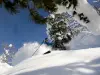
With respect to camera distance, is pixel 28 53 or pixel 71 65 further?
pixel 28 53

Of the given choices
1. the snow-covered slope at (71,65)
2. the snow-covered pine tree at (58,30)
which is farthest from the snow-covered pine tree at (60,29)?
the snow-covered slope at (71,65)

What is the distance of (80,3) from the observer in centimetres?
759

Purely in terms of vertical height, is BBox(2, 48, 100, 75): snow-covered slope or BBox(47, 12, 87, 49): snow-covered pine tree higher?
BBox(47, 12, 87, 49): snow-covered pine tree

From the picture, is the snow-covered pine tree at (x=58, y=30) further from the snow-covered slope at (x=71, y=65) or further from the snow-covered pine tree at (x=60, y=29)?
the snow-covered slope at (x=71, y=65)

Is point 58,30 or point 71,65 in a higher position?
point 58,30

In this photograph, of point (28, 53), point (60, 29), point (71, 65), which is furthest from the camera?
point (28, 53)

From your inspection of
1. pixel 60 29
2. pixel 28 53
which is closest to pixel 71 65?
pixel 60 29

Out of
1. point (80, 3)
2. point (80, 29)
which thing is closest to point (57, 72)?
point (80, 3)

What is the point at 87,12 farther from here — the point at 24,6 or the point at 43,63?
the point at 24,6

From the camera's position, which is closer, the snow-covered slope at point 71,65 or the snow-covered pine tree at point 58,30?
the snow-covered slope at point 71,65

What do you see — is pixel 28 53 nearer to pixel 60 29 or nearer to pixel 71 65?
A: pixel 60 29

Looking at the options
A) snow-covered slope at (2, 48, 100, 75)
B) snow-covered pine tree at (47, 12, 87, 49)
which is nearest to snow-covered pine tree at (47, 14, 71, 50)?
snow-covered pine tree at (47, 12, 87, 49)

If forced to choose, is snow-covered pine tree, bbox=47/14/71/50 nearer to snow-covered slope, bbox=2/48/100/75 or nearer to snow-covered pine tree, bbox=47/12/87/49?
snow-covered pine tree, bbox=47/12/87/49

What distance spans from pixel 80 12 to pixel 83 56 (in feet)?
8.75
